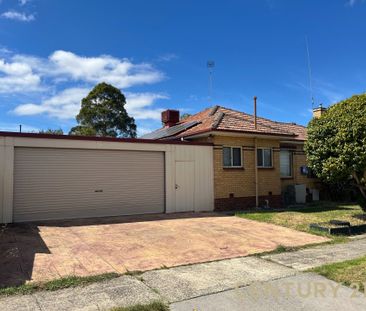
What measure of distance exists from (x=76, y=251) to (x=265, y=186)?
11.1 m

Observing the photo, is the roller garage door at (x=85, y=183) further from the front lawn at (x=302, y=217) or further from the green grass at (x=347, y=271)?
the green grass at (x=347, y=271)

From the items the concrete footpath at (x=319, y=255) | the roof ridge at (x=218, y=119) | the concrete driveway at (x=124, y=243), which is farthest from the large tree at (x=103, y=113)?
→ the concrete footpath at (x=319, y=255)

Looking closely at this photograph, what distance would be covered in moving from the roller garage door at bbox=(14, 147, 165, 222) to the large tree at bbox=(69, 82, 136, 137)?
78.0 ft

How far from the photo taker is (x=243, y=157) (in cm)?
1627

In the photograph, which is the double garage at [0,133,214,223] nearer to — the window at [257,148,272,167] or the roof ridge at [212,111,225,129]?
the roof ridge at [212,111,225,129]

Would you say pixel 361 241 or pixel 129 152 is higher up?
pixel 129 152

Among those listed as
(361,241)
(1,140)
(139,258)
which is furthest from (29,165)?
(361,241)

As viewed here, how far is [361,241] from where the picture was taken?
29.9 ft

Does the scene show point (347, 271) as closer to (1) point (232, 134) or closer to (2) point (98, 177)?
(2) point (98, 177)

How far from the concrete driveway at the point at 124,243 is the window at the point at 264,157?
4.94 meters

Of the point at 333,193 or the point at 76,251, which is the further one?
the point at 333,193

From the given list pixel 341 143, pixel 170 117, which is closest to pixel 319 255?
pixel 341 143

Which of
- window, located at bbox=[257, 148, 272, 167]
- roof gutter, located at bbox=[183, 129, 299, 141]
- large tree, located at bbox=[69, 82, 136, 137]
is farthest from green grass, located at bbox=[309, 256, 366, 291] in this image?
large tree, located at bbox=[69, 82, 136, 137]

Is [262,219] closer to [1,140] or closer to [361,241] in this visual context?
[361,241]
